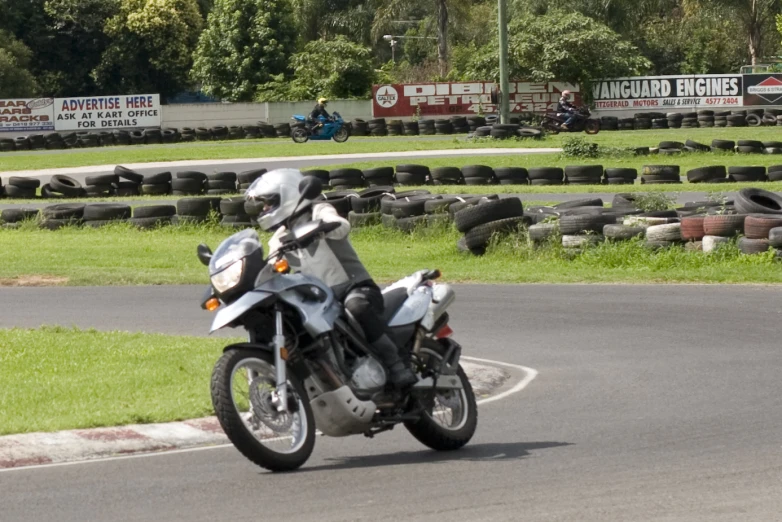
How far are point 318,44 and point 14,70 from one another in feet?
45.6

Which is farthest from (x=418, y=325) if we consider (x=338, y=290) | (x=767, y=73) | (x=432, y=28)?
(x=432, y=28)

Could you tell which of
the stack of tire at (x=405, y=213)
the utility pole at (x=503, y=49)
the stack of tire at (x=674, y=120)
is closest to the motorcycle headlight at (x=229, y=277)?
the stack of tire at (x=405, y=213)

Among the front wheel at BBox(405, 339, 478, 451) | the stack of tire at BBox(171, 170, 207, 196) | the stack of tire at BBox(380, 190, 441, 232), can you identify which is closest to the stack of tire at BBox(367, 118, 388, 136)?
the stack of tire at BBox(171, 170, 207, 196)

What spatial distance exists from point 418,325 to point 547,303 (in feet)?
19.6

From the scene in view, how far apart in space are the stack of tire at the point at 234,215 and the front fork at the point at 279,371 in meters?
14.0

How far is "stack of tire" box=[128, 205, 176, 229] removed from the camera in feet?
67.9

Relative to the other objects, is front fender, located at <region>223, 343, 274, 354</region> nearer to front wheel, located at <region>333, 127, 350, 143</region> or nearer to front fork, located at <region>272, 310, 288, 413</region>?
front fork, located at <region>272, 310, 288, 413</region>

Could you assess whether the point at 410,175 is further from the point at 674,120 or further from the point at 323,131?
the point at 674,120

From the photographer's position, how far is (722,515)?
17.1 feet

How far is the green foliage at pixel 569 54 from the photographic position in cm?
5122

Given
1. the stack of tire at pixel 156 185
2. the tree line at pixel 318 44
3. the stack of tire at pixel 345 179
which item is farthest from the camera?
the tree line at pixel 318 44

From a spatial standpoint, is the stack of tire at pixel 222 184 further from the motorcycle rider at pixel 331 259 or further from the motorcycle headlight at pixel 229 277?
the motorcycle headlight at pixel 229 277

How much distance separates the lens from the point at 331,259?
21.5 ft

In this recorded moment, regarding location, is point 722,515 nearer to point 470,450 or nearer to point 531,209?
point 470,450
